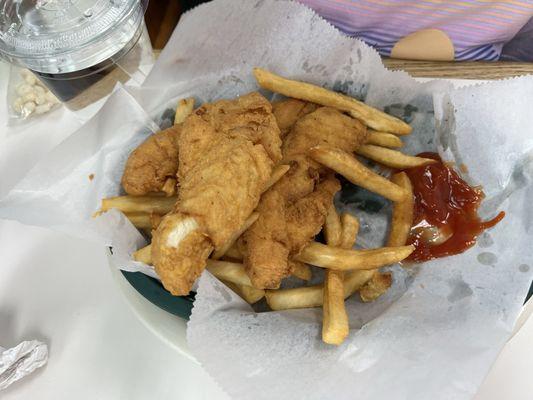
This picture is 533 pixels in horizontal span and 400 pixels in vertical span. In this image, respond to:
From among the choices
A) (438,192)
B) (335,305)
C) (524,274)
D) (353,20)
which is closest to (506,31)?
(353,20)

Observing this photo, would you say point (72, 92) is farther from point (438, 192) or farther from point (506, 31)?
point (506, 31)

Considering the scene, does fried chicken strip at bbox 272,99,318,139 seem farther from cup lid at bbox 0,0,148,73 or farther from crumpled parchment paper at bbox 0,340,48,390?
crumpled parchment paper at bbox 0,340,48,390

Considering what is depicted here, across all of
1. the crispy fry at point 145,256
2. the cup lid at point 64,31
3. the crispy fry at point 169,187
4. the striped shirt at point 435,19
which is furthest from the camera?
the striped shirt at point 435,19

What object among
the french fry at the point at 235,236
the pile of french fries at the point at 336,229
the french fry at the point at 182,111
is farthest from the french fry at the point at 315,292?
the french fry at the point at 182,111

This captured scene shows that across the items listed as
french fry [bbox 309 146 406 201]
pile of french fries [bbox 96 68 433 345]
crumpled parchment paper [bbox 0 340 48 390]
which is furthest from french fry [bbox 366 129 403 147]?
crumpled parchment paper [bbox 0 340 48 390]

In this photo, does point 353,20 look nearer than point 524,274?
No

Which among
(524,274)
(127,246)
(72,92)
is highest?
(72,92)

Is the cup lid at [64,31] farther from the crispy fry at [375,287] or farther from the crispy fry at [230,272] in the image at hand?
the crispy fry at [375,287]

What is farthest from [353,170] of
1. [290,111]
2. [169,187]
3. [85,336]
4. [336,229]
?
[85,336]
